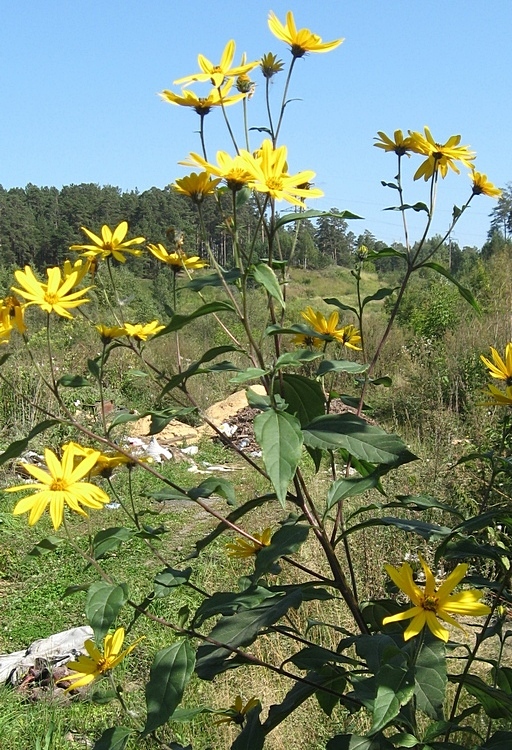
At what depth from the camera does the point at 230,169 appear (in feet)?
3.05

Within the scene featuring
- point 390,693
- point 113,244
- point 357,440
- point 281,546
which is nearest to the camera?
point 390,693

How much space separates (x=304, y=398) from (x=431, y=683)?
0.41 metres

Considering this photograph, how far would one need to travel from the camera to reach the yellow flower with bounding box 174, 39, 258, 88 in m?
1.01

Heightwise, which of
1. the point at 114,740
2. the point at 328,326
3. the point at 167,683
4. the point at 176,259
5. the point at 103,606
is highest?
the point at 176,259

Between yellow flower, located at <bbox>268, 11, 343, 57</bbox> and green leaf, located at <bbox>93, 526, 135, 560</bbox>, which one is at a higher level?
yellow flower, located at <bbox>268, 11, 343, 57</bbox>

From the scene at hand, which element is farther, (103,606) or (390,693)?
(103,606)

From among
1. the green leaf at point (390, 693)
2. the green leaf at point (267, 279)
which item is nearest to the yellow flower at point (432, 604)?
the green leaf at point (390, 693)

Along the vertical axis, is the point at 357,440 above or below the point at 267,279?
below

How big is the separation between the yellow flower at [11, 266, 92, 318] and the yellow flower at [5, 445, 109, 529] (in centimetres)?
20

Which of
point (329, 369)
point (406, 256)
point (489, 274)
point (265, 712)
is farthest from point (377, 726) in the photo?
point (489, 274)

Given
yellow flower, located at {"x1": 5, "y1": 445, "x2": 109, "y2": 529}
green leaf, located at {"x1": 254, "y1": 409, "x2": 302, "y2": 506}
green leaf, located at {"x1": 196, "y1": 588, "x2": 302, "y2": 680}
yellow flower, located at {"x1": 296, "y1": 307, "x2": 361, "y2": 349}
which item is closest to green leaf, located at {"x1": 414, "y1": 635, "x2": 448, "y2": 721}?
green leaf, located at {"x1": 196, "y1": 588, "x2": 302, "y2": 680}

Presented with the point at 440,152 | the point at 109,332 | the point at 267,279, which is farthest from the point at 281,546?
the point at 440,152

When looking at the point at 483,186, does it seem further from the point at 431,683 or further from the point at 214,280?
the point at 431,683

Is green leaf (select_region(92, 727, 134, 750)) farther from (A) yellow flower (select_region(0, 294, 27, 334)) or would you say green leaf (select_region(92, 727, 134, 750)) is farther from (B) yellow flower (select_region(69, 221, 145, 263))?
(B) yellow flower (select_region(69, 221, 145, 263))
